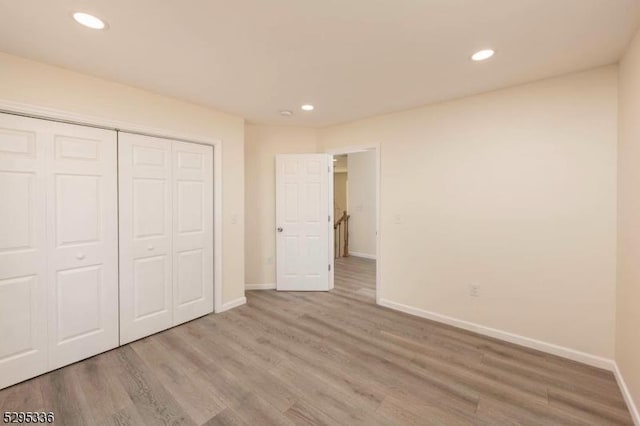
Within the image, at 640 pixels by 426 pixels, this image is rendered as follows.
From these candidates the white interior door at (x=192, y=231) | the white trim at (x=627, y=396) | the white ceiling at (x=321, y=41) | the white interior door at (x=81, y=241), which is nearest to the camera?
the white ceiling at (x=321, y=41)

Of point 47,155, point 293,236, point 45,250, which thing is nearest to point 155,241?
point 45,250

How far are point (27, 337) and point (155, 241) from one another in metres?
1.12

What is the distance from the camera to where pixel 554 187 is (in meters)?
2.38

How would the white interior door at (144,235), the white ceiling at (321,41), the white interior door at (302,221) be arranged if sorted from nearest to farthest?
1. the white ceiling at (321,41)
2. the white interior door at (144,235)
3. the white interior door at (302,221)

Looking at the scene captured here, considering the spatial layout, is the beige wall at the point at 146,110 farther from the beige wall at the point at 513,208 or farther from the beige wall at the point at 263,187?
the beige wall at the point at 513,208

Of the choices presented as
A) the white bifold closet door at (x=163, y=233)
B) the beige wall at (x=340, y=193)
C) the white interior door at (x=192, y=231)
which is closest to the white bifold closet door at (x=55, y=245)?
the white bifold closet door at (x=163, y=233)

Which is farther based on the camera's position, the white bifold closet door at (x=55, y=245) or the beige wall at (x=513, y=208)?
the beige wall at (x=513, y=208)

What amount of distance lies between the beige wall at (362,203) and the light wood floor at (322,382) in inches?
150

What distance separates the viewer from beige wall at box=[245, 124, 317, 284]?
160 inches

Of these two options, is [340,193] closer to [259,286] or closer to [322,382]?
[259,286]

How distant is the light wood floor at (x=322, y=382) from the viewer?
173 cm

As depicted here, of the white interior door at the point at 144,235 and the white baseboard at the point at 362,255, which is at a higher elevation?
the white interior door at the point at 144,235

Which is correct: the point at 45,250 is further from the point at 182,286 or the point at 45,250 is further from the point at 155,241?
the point at 182,286

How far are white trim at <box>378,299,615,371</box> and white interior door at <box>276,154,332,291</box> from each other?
1.32 metres
